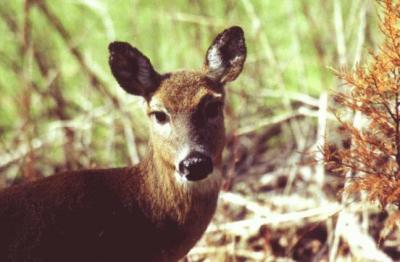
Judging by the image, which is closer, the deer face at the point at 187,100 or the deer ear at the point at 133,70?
the deer face at the point at 187,100

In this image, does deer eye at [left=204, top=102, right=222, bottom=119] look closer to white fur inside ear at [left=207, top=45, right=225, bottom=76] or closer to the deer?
the deer

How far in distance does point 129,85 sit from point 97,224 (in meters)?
0.72

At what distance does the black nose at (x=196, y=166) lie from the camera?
12.5 feet

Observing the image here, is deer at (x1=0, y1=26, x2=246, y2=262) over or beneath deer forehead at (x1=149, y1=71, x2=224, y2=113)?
beneath

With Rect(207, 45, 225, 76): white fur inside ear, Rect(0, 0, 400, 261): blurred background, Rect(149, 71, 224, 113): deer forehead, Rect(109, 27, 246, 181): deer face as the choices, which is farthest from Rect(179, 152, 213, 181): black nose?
Rect(0, 0, 400, 261): blurred background

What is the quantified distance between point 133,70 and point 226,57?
Result: 0.46 metres

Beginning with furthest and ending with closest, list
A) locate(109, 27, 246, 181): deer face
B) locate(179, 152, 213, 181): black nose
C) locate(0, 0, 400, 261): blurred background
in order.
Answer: locate(0, 0, 400, 261): blurred background
locate(109, 27, 246, 181): deer face
locate(179, 152, 213, 181): black nose

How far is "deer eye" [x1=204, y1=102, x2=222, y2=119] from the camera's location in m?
4.12

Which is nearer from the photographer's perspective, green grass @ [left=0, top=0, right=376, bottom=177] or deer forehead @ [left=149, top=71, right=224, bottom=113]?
deer forehead @ [left=149, top=71, right=224, bottom=113]

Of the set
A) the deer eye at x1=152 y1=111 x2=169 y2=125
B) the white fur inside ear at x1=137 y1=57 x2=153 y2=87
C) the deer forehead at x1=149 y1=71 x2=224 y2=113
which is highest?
the white fur inside ear at x1=137 y1=57 x2=153 y2=87

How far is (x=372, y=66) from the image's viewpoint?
10.8 feet

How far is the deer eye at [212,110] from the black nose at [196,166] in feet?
1.01

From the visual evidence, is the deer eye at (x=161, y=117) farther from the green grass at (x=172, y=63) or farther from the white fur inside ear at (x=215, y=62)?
the green grass at (x=172, y=63)

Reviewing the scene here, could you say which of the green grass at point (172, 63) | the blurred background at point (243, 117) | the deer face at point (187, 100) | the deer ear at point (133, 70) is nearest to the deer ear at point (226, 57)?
the deer face at point (187, 100)
